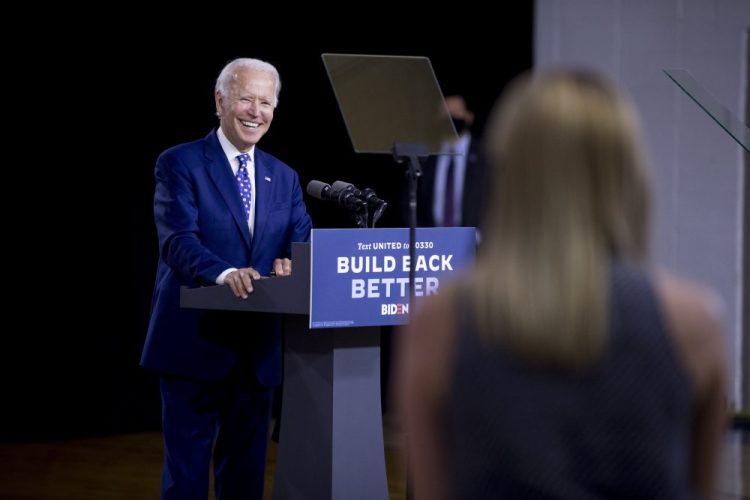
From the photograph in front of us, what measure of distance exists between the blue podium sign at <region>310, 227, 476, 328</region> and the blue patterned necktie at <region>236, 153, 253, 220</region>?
53cm

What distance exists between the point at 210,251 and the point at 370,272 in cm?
52

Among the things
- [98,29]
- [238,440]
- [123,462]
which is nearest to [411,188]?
[238,440]

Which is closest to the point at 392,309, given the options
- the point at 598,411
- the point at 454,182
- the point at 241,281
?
the point at 241,281

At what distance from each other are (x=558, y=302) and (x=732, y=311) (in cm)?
566

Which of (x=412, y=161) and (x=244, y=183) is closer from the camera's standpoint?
(x=412, y=161)

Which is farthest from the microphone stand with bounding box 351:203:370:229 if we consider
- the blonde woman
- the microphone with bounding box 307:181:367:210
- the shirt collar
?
the blonde woman

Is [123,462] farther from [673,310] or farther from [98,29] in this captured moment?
[673,310]

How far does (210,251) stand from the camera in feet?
9.98

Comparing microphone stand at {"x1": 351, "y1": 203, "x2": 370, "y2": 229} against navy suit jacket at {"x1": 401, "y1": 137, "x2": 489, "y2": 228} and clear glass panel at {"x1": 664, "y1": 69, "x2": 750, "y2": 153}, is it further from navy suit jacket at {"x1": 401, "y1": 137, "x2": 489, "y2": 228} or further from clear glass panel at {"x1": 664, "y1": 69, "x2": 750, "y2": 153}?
navy suit jacket at {"x1": 401, "y1": 137, "x2": 489, "y2": 228}

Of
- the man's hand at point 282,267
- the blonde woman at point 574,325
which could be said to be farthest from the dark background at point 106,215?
the blonde woman at point 574,325

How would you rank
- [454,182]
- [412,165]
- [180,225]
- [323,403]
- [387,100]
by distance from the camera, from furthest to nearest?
[454,182] < [387,100] < [180,225] < [323,403] < [412,165]

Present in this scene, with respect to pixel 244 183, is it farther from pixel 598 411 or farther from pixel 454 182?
pixel 454 182

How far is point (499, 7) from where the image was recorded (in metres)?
6.46

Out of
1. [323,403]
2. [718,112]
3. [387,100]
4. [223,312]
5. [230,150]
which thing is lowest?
[323,403]
